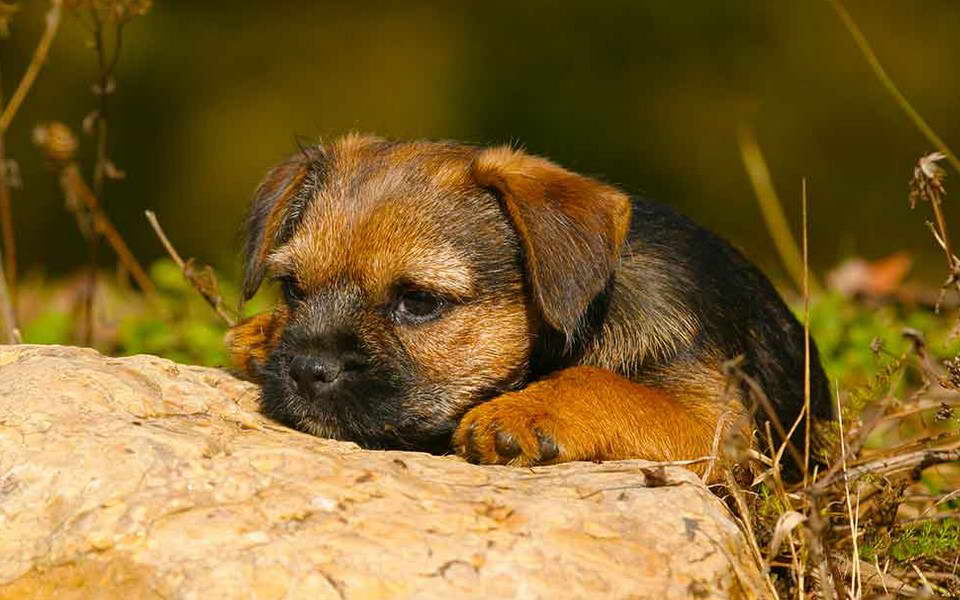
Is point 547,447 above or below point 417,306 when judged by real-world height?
below

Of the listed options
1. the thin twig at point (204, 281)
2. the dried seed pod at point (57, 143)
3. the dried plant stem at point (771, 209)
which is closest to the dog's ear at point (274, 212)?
the thin twig at point (204, 281)

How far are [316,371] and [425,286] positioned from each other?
48 cm

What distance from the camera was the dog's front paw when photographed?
385cm

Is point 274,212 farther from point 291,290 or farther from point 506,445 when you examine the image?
point 506,445

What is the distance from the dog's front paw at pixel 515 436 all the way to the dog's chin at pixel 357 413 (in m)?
0.22

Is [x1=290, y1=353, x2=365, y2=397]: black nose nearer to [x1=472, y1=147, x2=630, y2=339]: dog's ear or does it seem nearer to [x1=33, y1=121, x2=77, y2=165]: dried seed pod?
[x1=472, y1=147, x2=630, y2=339]: dog's ear

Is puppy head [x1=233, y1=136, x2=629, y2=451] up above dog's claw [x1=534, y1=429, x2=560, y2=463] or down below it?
above

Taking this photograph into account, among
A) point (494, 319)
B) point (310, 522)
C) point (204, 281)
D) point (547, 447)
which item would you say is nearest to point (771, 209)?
point (204, 281)

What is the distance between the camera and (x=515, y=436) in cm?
385

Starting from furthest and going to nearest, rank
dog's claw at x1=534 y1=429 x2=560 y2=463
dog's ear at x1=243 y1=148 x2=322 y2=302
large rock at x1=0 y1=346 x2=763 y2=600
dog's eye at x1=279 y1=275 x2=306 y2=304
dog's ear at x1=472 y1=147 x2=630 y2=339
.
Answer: dog's ear at x1=243 y1=148 x2=322 y2=302, dog's eye at x1=279 y1=275 x2=306 y2=304, dog's ear at x1=472 y1=147 x2=630 y2=339, dog's claw at x1=534 y1=429 x2=560 y2=463, large rock at x1=0 y1=346 x2=763 y2=600

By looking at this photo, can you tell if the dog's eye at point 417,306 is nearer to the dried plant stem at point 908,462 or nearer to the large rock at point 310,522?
the large rock at point 310,522

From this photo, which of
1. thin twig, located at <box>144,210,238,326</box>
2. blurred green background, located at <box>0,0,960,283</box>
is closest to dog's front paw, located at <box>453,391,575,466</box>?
thin twig, located at <box>144,210,238,326</box>

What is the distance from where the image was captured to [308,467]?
3.40 m

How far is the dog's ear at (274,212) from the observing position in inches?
192
